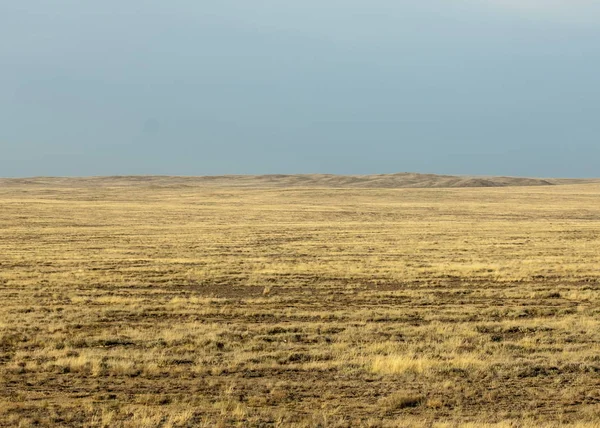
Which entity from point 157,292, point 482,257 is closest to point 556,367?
point 157,292

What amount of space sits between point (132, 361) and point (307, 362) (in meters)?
2.83

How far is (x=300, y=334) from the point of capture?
14.8 metres

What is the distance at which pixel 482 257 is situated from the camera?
31438 mm

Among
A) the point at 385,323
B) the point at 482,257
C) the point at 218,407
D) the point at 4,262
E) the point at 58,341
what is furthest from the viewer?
the point at 482,257

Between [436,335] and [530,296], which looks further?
[530,296]

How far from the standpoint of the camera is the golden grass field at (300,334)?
32.2 feet

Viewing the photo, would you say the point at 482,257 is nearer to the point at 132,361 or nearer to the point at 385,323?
the point at 385,323

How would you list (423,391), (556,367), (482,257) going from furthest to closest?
(482,257) < (556,367) < (423,391)

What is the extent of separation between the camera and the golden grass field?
9820 mm

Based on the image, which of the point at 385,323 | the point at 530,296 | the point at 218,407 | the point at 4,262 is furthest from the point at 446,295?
the point at 4,262

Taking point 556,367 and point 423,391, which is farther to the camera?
point 556,367

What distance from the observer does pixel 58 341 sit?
14.0 m

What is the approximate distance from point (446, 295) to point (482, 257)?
1137 centimetres

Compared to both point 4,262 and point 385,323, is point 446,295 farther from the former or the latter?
point 4,262
